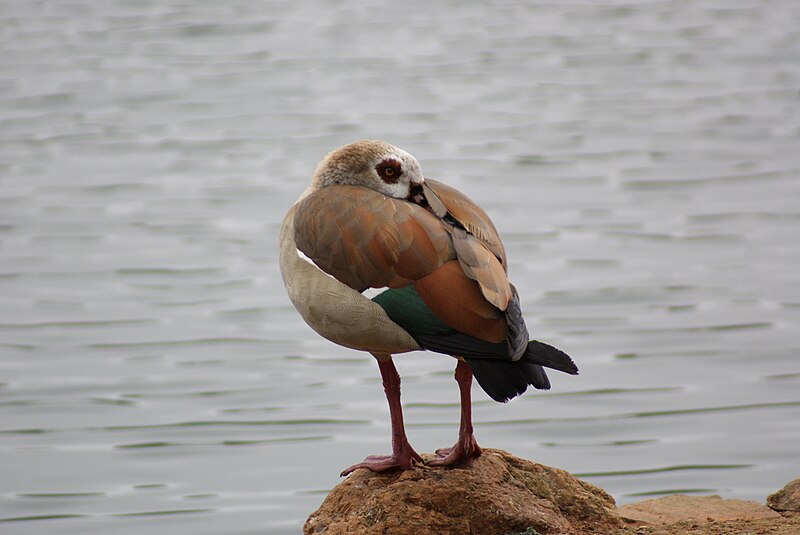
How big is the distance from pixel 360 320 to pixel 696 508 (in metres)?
1.96

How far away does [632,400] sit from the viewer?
352 inches

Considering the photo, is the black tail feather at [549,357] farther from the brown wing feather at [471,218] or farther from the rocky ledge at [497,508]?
the rocky ledge at [497,508]

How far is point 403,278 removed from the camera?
4.70m

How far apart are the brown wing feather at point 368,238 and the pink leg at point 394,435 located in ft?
1.50

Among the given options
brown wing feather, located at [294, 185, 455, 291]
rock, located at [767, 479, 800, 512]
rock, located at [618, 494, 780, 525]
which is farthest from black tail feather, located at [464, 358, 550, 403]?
rock, located at [767, 479, 800, 512]

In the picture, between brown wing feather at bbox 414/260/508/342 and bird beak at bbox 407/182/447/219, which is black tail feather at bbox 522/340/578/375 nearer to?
brown wing feather at bbox 414/260/508/342

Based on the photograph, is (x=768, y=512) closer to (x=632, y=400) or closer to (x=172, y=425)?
(x=632, y=400)

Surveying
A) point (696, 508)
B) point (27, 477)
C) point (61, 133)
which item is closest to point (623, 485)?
point (696, 508)

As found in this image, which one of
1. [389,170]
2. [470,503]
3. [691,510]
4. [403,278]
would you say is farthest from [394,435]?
[691,510]

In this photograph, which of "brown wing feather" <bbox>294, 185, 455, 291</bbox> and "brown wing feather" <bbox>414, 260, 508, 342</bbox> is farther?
"brown wing feather" <bbox>294, 185, 455, 291</bbox>

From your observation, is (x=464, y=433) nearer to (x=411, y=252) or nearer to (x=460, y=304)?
(x=460, y=304)

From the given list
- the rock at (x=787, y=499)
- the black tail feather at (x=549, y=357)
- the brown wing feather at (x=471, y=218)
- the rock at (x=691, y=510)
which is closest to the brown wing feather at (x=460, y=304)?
the black tail feather at (x=549, y=357)

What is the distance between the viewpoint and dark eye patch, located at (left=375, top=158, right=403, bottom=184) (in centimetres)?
503

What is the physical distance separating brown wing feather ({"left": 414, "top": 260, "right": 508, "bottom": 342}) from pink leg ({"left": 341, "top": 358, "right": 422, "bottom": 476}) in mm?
512
